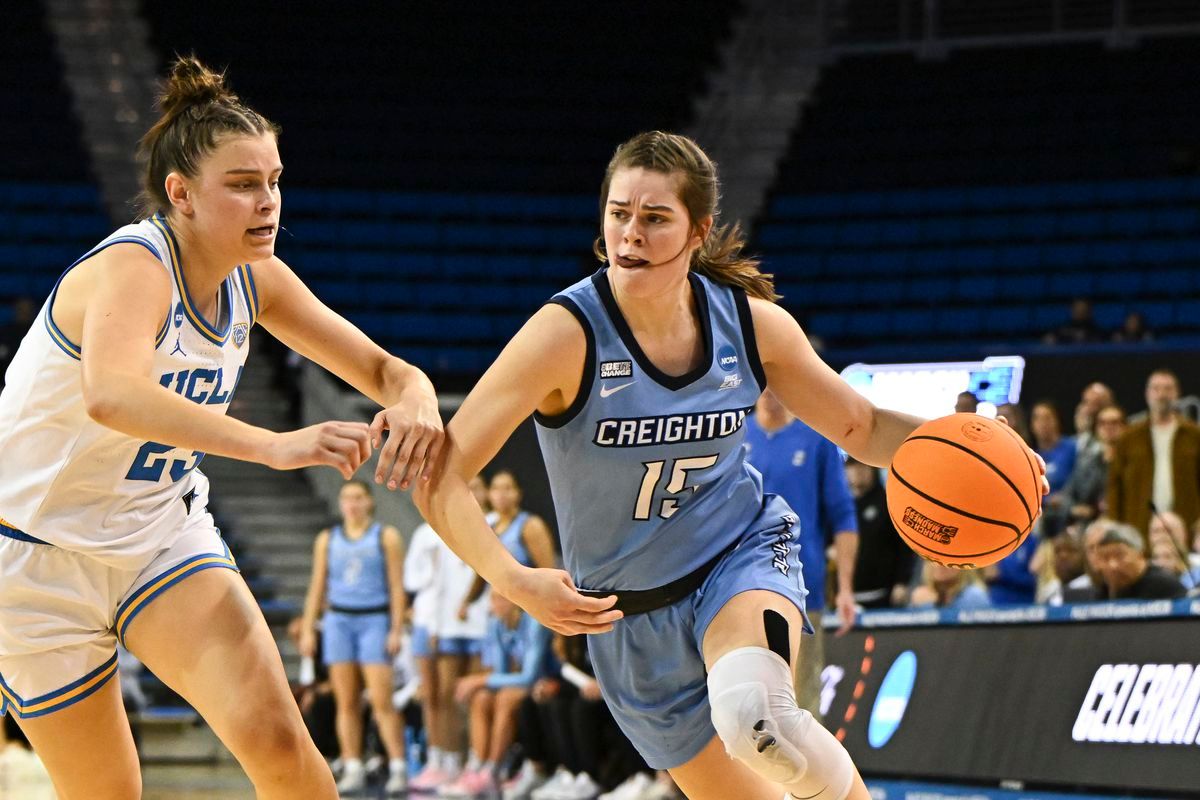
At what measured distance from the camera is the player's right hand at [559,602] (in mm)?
3328

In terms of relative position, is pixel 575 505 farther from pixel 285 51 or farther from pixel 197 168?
pixel 285 51

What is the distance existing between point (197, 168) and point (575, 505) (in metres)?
1.13

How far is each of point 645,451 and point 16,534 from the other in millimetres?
1387

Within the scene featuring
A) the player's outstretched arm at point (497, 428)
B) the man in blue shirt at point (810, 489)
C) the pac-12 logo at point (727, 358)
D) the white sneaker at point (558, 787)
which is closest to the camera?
the player's outstretched arm at point (497, 428)

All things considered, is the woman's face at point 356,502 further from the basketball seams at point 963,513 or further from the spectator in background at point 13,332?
the basketball seams at point 963,513

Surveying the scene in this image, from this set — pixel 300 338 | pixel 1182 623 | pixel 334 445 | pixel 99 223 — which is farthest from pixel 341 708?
pixel 99 223

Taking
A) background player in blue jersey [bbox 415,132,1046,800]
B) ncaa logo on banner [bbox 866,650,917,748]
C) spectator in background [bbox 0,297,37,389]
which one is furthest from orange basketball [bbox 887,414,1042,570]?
spectator in background [bbox 0,297,37,389]

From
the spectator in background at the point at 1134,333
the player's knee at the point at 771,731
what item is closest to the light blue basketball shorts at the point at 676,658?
the player's knee at the point at 771,731

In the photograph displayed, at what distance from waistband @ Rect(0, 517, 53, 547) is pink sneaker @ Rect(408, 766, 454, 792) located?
6245 millimetres

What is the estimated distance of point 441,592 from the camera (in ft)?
31.2

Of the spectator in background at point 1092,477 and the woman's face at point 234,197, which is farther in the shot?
the spectator in background at point 1092,477

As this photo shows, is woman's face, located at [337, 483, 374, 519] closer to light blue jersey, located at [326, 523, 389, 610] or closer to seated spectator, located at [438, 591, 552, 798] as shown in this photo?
light blue jersey, located at [326, 523, 389, 610]

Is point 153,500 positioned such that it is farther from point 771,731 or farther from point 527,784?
point 527,784

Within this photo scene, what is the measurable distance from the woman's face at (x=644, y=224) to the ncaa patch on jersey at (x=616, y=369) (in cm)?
19
